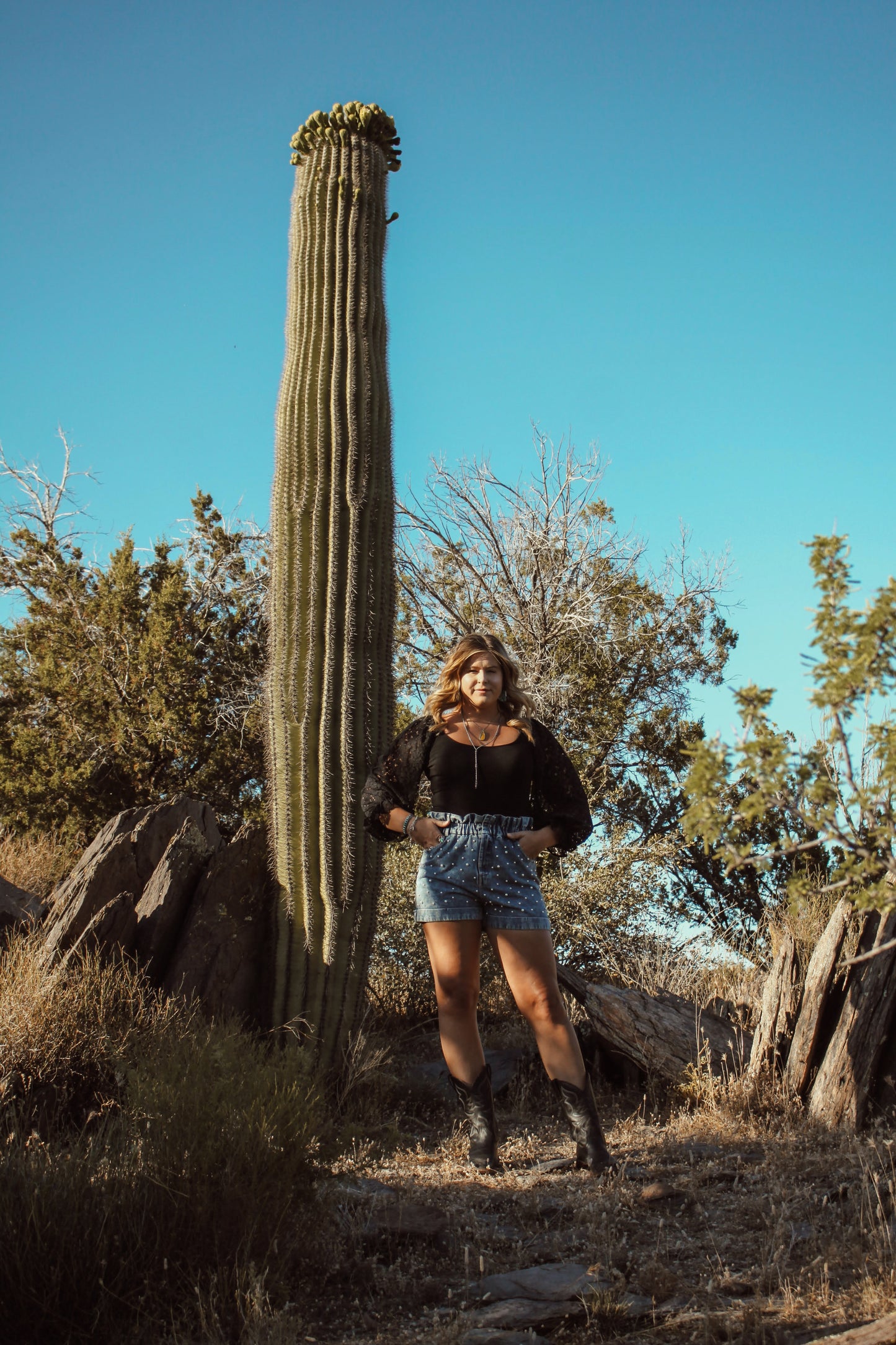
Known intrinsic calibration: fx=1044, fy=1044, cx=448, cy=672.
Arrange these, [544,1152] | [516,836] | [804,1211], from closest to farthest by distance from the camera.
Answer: [804,1211]
[516,836]
[544,1152]

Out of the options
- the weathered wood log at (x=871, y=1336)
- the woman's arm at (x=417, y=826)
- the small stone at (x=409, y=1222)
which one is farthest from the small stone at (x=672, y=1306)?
the woman's arm at (x=417, y=826)

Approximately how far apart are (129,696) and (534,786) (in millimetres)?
6362

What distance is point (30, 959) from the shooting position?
16.1ft

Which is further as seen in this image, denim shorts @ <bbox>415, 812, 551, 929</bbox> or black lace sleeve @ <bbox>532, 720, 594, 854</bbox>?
black lace sleeve @ <bbox>532, 720, 594, 854</bbox>

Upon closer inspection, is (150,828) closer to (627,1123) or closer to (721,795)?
(627,1123)

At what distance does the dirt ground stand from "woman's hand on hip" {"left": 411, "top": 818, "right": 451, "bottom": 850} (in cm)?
105

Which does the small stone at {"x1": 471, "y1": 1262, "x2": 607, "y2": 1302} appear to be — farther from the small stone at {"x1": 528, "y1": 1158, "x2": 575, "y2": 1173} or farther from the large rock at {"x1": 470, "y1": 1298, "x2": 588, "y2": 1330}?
the small stone at {"x1": 528, "y1": 1158, "x2": 575, "y2": 1173}

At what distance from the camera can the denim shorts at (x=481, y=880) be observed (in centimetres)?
402

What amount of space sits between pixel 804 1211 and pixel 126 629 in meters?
8.17

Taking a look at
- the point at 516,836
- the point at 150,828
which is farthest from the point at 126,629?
the point at 516,836

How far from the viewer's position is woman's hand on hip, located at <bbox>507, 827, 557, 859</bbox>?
411cm

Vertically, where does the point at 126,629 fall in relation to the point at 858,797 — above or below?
above

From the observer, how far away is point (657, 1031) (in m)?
5.64

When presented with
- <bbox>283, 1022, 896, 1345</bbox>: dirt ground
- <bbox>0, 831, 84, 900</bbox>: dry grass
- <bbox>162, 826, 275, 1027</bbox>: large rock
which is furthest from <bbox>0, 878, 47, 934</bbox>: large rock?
<bbox>283, 1022, 896, 1345</bbox>: dirt ground
